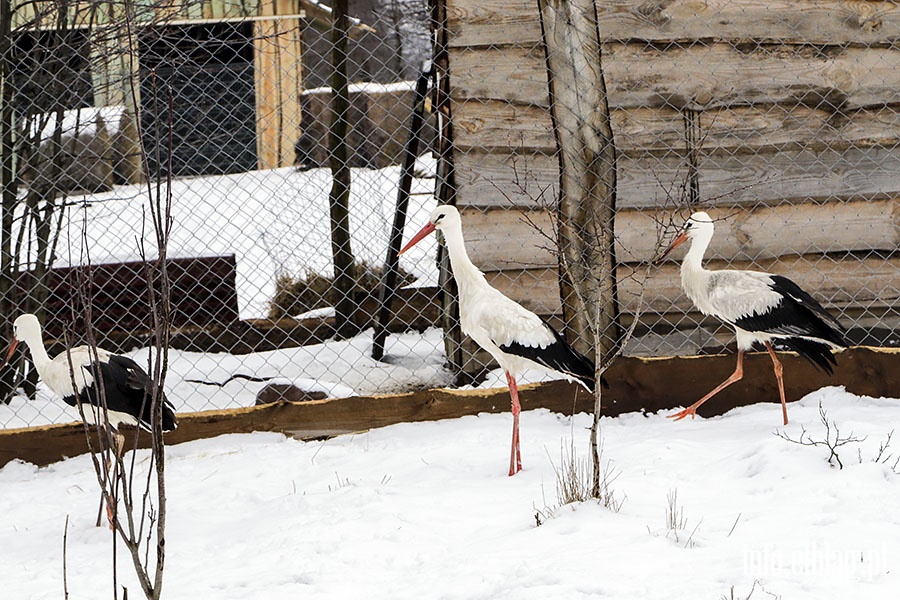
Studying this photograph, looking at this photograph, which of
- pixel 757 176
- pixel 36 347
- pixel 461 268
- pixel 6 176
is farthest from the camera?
pixel 6 176

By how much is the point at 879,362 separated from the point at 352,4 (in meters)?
20.0

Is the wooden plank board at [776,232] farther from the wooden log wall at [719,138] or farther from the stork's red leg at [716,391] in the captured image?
the stork's red leg at [716,391]

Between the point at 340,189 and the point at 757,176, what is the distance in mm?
3002

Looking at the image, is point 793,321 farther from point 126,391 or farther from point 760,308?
point 126,391

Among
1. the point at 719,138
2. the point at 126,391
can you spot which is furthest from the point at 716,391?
the point at 126,391

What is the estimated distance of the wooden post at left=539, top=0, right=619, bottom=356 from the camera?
495 centimetres

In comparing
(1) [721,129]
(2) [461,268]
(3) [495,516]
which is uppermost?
(1) [721,129]

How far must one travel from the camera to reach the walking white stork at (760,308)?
4.40 metres

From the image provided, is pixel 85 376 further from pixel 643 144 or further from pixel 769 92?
pixel 769 92

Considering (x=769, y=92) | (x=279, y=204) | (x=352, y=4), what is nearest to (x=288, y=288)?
(x=279, y=204)

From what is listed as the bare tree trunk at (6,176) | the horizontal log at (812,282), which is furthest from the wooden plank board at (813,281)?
the bare tree trunk at (6,176)

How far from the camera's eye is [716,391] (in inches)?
186

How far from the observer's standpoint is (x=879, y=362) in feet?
16.2

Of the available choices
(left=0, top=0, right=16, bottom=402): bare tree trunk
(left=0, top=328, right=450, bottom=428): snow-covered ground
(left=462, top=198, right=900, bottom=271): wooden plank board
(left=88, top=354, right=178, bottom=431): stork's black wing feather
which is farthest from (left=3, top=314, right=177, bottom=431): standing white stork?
(left=462, top=198, right=900, bottom=271): wooden plank board
